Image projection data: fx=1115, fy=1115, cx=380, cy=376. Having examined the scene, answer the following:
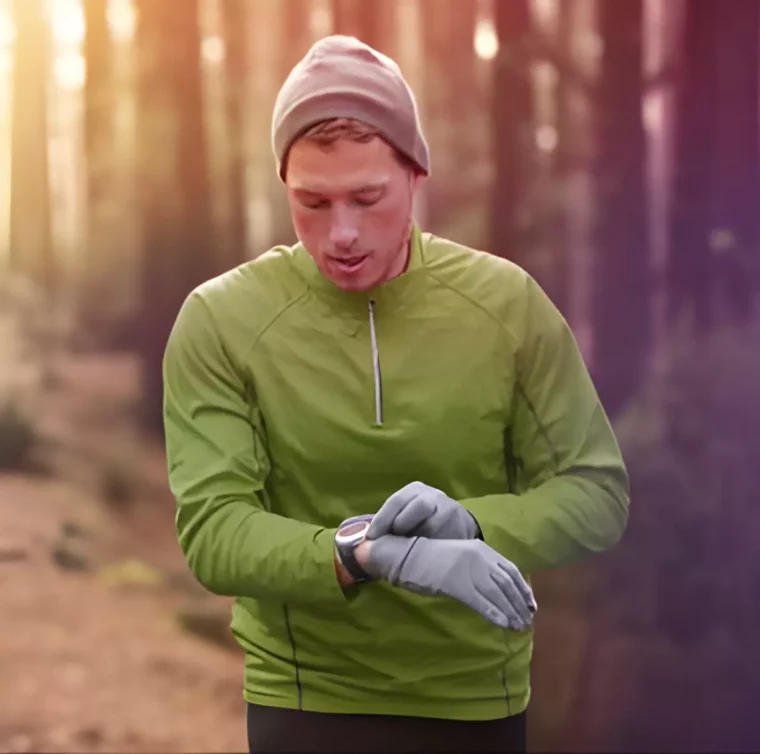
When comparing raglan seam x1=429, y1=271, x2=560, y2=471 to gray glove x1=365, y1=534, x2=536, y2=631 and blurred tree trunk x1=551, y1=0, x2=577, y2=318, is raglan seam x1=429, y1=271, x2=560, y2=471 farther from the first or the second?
blurred tree trunk x1=551, y1=0, x2=577, y2=318

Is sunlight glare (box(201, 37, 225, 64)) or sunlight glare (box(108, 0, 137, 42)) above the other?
sunlight glare (box(108, 0, 137, 42))

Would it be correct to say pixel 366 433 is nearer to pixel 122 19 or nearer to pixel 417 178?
pixel 417 178

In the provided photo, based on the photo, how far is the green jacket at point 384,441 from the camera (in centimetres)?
129

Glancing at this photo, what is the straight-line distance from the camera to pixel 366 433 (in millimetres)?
1284

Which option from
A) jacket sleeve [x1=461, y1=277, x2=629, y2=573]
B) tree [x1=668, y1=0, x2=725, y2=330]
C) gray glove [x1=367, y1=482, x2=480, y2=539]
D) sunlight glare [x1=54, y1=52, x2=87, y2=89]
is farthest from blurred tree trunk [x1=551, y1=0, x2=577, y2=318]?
sunlight glare [x1=54, y1=52, x2=87, y2=89]

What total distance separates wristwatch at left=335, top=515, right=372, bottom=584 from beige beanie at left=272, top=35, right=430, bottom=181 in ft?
1.43

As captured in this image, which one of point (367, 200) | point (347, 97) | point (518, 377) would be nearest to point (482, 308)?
point (518, 377)

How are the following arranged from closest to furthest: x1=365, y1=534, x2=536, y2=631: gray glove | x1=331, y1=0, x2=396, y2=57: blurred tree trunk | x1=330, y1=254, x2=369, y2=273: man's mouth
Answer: x1=365, y1=534, x2=536, y2=631: gray glove, x1=330, y1=254, x2=369, y2=273: man's mouth, x1=331, y1=0, x2=396, y2=57: blurred tree trunk

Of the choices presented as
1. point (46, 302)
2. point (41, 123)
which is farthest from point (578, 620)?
point (41, 123)

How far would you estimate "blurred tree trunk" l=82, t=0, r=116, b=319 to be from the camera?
171 cm

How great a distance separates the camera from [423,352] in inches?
51.9

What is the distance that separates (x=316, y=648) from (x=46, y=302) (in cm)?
74

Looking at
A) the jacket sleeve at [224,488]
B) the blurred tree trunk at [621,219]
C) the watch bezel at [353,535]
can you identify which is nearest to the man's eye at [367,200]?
the jacket sleeve at [224,488]

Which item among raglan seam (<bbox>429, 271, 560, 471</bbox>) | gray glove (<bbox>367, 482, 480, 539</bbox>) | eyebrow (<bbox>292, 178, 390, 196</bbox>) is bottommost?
gray glove (<bbox>367, 482, 480, 539</bbox>)
